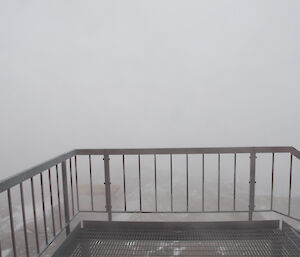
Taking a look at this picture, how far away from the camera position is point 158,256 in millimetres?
1731

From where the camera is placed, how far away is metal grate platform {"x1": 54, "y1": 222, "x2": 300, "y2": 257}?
5.86 ft

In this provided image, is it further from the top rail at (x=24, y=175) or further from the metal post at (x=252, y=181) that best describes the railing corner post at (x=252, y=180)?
the top rail at (x=24, y=175)

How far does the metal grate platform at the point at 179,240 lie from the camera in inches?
70.3

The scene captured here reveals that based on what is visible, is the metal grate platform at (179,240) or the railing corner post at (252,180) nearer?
the metal grate platform at (179,240)

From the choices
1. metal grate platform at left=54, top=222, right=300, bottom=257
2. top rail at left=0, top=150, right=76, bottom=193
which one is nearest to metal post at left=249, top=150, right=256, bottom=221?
metal grate platform at left=54, top=222, right=300, bottom=257

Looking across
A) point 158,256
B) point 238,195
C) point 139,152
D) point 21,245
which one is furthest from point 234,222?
point 238,195

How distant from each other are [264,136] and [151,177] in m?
8.17

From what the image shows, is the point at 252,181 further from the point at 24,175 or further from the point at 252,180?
the point at 24,175

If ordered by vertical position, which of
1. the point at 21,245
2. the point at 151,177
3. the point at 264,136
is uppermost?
the point at 264,136

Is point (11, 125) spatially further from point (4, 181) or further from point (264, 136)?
point (264, 136)

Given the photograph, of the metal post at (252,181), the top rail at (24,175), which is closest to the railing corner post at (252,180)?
the metal post at (252,181)

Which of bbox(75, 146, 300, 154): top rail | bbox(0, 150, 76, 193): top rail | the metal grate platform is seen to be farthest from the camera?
bbox(75, 146, 300, 154): top rail

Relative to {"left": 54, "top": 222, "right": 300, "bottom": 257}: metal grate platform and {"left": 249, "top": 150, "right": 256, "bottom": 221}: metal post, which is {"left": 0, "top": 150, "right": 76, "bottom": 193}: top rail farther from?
{"left": 249, "top": 150, "right": 256, "bottom": 221}: metal post

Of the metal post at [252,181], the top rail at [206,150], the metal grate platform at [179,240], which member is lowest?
the metal grate platform at [179,240]
